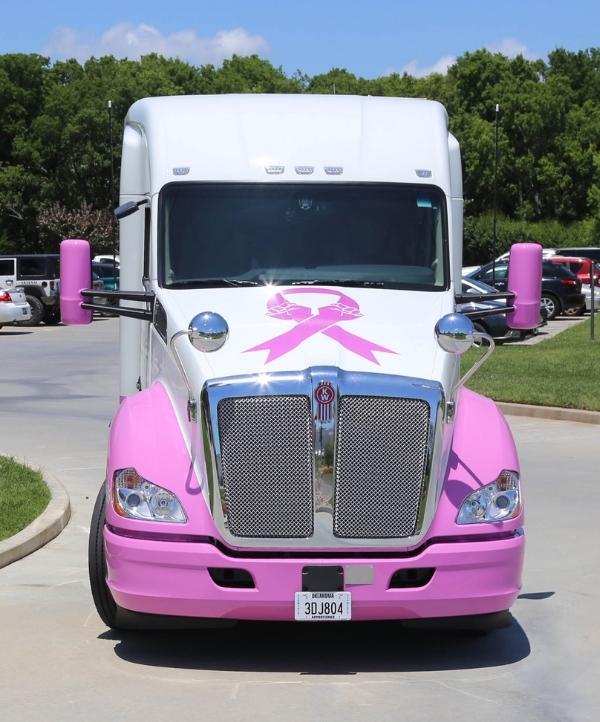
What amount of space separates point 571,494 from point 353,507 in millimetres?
6201

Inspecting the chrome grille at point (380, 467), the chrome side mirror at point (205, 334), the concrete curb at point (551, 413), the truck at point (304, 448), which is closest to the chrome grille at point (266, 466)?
the truck at point (304, 448)

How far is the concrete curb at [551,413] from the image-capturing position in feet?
59.2

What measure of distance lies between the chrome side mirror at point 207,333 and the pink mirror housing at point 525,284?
1996 millimetres

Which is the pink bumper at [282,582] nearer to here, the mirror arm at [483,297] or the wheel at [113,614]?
the wheel at [113,614]

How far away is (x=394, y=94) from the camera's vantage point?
112 metres

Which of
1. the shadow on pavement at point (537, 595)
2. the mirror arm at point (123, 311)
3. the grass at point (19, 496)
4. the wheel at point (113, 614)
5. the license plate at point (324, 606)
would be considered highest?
the mirror arm at point (123, 311)

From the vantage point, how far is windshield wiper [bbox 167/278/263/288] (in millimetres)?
8398

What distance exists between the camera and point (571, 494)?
41.8ft

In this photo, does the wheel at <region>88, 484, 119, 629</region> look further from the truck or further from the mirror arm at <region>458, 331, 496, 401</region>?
the mirror arm at <region>458, 331, 496, 401</region>

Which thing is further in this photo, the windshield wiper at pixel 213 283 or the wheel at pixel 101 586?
the windshield wiper at pixel 213 283

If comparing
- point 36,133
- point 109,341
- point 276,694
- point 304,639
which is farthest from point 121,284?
point 36,133

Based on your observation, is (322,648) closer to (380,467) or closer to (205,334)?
(380,467)

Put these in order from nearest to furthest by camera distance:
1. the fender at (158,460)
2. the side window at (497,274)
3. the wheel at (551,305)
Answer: the fender at (158,460), the side window at (497,274), the wheel at (551,305)

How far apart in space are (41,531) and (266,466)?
150 inches
